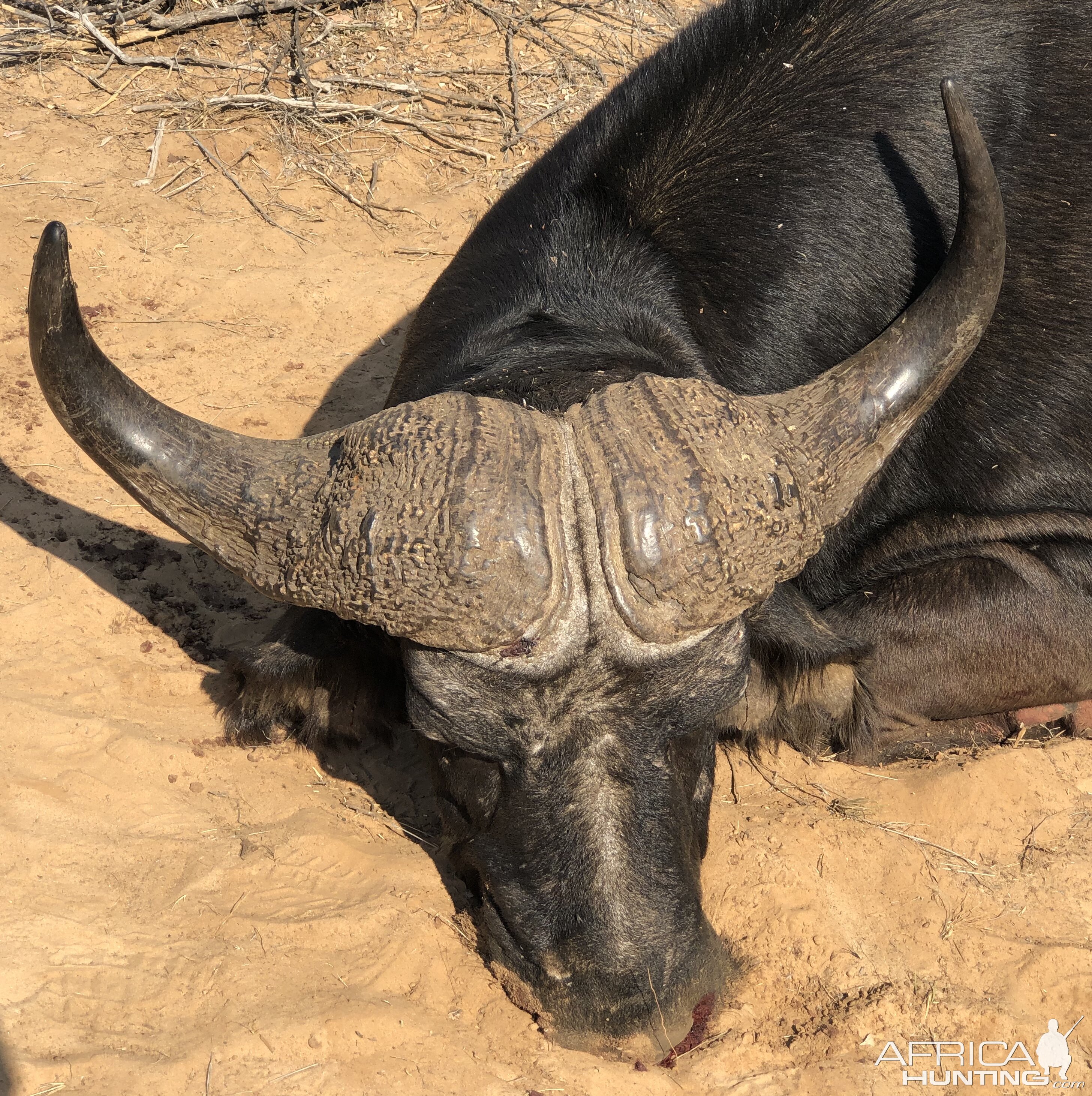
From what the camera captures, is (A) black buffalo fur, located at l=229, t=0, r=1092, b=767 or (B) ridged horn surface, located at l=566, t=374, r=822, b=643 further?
(A) black buffalo fur, located at l=229, t=0, r=1092, b=767

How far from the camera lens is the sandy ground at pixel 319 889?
3.01m

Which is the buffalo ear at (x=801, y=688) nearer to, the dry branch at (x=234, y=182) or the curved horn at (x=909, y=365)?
the curved horn at (x=909, y=365)

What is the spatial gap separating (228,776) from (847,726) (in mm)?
2221

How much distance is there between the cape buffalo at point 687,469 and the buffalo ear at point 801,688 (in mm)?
18

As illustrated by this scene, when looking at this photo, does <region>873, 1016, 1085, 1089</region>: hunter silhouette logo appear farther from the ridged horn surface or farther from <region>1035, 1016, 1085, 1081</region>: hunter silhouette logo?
the ridged horn surface

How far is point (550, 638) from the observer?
2695 mm

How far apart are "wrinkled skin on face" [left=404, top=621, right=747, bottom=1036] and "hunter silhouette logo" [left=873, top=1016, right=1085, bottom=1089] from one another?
69cm

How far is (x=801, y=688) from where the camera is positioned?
367 centimetres

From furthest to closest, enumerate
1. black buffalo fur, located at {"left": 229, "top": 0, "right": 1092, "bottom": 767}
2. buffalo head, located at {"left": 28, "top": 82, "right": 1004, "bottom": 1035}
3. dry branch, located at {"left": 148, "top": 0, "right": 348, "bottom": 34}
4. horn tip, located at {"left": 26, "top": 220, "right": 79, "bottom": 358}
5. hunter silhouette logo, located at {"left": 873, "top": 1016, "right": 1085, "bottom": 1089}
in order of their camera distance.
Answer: dry branch, located at {"left": 148, "top": 0, "right": 348, "bottom": 34}
black buffalo fur, located at {"left": 229, "top": 0, "right": 1092, "bottom": 767}
hunter silhouette logo, located at {"left": 873, "top": 1016, "right": 1085, "bottom": 1089}
buffalo head, located at {"left": 28, "top": 82, "right": 1004, "bottom": 1035}
horn tip, located at {"left": 26, "top": 220, "right": 79, "bottom": 358}

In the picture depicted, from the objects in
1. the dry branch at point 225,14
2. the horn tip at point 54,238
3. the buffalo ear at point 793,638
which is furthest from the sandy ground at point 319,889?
the dry branch at point 225,14

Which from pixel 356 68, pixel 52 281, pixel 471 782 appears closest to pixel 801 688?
pixel 471 782

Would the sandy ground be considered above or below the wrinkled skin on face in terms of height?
below

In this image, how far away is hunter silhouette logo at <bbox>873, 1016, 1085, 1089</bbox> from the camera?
318 centimetres

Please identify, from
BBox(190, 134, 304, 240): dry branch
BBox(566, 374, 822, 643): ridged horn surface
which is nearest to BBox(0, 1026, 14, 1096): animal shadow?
BBox(566, 374, 822, 643): ridged horn surface
